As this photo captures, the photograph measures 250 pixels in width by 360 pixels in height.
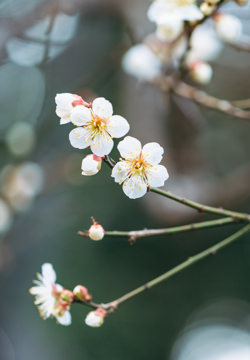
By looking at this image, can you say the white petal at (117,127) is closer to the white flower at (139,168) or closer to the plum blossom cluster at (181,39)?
the white flower at (139,168)

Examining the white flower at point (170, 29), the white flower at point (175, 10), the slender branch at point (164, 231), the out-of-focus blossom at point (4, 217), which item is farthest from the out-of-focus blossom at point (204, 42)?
the out-of-focus blossom at point (4, 217)

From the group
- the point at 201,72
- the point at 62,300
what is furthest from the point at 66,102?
the point at 201,72

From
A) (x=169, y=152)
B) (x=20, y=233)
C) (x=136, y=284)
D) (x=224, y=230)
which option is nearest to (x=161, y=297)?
(x=136, y=284)

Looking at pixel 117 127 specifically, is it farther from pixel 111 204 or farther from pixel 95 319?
pixel 111 204

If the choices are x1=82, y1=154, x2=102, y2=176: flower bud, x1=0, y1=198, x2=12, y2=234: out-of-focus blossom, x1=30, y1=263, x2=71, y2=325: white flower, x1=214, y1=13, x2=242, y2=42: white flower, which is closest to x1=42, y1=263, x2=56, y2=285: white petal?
x1=30, y1=263, x2=71, y2=325: white flower

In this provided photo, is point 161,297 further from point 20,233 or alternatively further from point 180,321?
point 20,233

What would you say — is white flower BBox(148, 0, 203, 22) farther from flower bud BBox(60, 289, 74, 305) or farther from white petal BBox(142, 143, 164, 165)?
flower bud BBox(60, 289, 74, 305)
